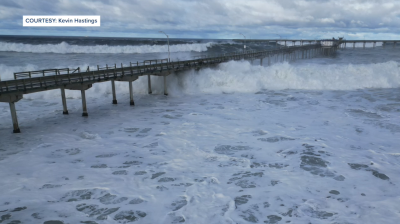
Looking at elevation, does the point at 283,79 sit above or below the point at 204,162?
above

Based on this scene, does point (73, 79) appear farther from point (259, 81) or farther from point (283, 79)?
point (283, 79)

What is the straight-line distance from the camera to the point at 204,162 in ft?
55.3

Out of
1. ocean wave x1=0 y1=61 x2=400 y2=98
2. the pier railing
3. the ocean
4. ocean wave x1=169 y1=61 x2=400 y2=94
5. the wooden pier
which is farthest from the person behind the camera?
ocean wave x1=169 y1=61 x2=400 y2=94

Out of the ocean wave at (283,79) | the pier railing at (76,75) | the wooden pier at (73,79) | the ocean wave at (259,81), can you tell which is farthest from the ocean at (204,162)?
the ocean wave at (283,79)

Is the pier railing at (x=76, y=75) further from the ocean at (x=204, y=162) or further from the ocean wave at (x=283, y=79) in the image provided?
the ocean at (x=204, y=162)

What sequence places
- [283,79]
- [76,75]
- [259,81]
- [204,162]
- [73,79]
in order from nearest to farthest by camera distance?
[204,162]
[73,79]
[76,75]
[259,81]
[283,79]

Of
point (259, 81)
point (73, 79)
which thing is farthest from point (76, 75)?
point (259, 81)

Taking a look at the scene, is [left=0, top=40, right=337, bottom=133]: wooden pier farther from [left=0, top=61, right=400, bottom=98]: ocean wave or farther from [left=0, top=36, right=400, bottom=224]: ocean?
[left=0, top=36, right=400, bottom=224]: ocean

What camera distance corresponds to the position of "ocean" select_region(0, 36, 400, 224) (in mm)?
12070

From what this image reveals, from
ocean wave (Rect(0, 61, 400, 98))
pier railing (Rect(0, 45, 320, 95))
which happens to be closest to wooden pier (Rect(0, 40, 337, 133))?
pier railing (Rect(0, 45, 320, 95))

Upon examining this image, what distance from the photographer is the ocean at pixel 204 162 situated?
1207 centimetres

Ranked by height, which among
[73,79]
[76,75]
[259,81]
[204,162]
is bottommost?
[204,162]

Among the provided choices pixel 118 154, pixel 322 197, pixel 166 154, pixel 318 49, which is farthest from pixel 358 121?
pixel 318 49

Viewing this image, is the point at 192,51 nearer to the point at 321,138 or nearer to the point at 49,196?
the point at 321,138
